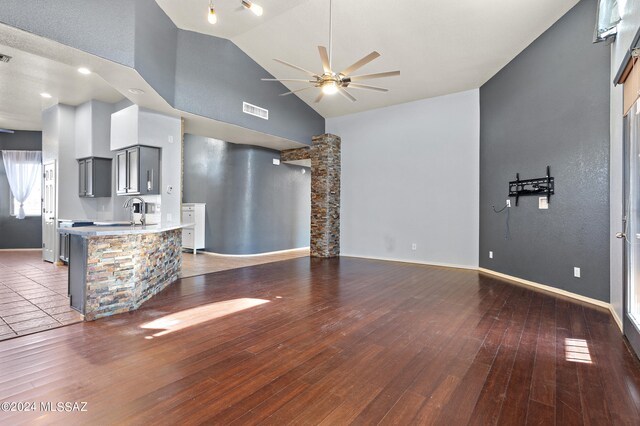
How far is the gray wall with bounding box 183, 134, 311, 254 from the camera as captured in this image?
8094 millimetres

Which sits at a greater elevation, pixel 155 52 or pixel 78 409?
pixel 155 52

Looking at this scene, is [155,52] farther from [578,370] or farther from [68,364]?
[578,370]

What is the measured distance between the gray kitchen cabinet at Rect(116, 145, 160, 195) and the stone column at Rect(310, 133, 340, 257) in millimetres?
3867

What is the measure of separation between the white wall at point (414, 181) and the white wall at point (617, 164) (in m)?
2.64

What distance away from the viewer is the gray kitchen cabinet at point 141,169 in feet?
16.8

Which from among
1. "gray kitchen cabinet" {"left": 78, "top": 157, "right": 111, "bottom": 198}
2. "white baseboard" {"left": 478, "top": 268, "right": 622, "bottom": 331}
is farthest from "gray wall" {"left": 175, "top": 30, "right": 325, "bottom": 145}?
"white baseboard" {"left": 478, "top": 268, "right": 622, "bottom": 331}

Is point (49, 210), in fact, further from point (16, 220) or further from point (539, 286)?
point (539, 286)

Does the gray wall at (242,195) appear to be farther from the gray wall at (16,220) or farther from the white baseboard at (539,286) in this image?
the gray wall at (16,220)

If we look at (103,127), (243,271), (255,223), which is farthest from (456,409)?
(103,127)

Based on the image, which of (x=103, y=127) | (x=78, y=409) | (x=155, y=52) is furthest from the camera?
(x=103, y=127)

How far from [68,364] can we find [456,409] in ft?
8.92

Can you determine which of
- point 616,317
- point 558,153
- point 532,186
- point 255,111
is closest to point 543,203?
point 532,186

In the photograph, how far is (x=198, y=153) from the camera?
8969mm

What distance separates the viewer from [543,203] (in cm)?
473
